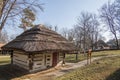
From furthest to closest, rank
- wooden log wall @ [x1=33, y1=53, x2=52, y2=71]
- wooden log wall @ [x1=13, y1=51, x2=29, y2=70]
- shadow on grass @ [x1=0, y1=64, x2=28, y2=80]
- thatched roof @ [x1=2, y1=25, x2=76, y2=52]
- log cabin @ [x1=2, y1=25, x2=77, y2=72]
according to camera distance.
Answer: wooden log wall @ [x1=13, y1=51, x2=29, y2=70]
wooden log wall @ [x1=33, y1=53, x2=52, y2=71]
log cabin @ [x1=2, y1=25, x2=77, y2=72]
thatched roof @ [x1=2, y1=25, x2=76, y2=52]
shadow on grass @ [x1=0, y1=64, x2=28, y2=80]

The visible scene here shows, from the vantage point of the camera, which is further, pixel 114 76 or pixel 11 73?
pixel 11 73

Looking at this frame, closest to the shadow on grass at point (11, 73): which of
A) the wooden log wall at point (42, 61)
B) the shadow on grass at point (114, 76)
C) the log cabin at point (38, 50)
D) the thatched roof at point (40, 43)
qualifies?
the log cabin at point (38, 50)

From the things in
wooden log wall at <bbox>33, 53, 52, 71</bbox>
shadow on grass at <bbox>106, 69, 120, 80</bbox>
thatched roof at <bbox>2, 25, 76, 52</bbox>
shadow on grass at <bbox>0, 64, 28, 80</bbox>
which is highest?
thatched roof at <bbox>2, 25, 76, 52</bbox>

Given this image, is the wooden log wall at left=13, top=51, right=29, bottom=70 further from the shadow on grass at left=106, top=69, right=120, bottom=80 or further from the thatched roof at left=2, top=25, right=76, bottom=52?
the shadow on grass at left=106, top=69, right=120, bottom=80

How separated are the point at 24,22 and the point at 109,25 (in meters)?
30.5

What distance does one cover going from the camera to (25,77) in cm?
1277

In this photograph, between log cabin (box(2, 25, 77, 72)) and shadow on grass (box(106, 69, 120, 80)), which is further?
log cabin (box(2, 25, 77, 72))

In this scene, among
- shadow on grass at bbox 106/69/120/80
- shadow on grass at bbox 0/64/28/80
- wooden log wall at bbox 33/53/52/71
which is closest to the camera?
shadow on grass at bbox 106/69/120/80

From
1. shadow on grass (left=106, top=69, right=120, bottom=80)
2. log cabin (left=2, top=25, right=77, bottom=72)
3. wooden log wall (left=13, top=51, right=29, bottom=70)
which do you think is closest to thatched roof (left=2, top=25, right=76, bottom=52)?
log cabin (left=2, top=25, right=77, bottom=72)

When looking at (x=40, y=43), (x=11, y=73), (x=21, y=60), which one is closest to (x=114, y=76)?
(x=40, y=43)

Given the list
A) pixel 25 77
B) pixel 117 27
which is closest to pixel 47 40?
pixel 25 77

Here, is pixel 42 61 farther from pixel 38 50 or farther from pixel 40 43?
pixel 38 50

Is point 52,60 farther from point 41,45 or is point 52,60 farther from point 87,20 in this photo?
point 87,20

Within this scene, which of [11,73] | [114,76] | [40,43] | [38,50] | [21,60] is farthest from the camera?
[21,60]
